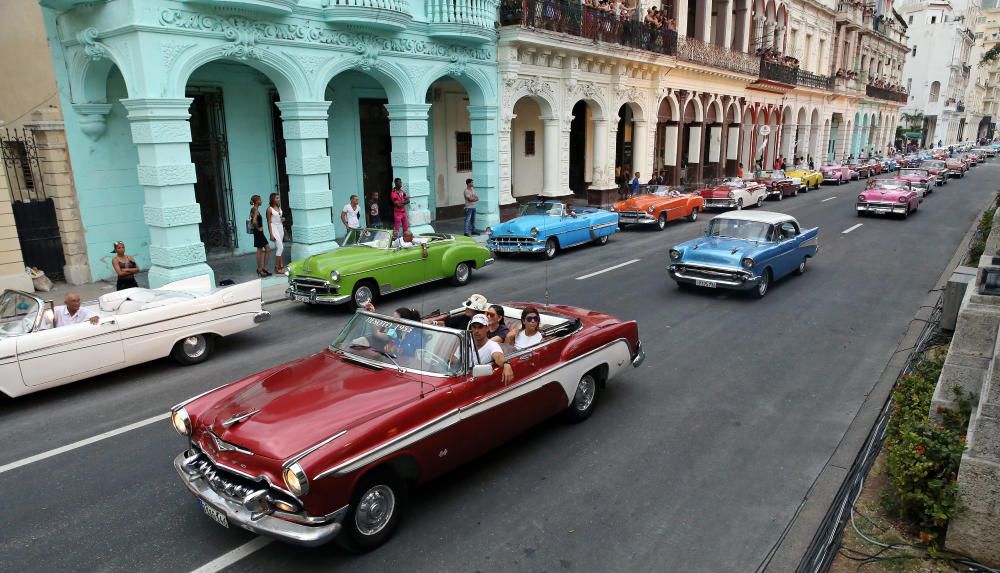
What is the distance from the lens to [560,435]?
662 centimetres

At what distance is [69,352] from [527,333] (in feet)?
18.5

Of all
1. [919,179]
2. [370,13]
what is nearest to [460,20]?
[370,13]

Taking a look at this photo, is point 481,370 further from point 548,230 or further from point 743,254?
point 548,230

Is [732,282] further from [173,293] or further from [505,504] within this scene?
[173,293]

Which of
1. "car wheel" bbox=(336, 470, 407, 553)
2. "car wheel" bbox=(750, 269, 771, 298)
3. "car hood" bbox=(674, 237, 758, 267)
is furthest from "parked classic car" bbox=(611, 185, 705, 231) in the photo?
"car wheel" bbox=(336, 470, 407, 553)

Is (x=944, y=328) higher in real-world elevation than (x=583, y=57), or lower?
lower

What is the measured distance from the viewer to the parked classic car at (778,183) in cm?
2968

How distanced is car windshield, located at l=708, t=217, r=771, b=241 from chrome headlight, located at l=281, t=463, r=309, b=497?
10760mm

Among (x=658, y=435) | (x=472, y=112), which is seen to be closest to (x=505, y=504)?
(x=658, y=435)

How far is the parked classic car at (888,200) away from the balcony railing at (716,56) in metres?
10.1

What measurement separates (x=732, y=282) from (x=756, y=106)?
3041cm

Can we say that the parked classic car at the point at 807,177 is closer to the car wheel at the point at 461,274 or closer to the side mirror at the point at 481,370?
the car wheel at the point at 461,274

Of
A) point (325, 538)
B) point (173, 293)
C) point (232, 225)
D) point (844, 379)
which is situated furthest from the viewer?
point (232, 225)

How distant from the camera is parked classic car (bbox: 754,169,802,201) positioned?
29.7 m
